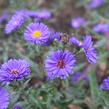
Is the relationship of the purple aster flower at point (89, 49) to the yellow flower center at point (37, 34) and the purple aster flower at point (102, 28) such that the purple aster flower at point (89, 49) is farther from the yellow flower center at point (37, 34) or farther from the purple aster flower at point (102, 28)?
the purple aster flower at point (102, 28)

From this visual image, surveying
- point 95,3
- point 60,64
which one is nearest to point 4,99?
point 60,64

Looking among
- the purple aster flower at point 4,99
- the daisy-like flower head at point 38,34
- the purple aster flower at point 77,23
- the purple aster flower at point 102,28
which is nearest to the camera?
the purple aster flower at point 4,99

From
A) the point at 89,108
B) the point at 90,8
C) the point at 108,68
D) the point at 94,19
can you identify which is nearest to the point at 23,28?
the point at 89,108

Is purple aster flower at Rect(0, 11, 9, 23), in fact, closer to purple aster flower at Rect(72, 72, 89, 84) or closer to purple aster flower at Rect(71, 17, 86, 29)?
purple aster flower at Rect(71, 17, 86, 29)

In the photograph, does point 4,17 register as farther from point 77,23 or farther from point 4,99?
point 4,99

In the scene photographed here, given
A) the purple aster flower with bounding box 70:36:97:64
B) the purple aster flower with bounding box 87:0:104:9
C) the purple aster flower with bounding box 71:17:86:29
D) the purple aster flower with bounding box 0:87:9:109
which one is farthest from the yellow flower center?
the purple aster flower with bounding box 87:0:104:9

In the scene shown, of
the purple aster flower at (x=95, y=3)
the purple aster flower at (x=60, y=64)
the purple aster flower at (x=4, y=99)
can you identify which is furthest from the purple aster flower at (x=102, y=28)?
the purple aster flower at (x=4, y=99)

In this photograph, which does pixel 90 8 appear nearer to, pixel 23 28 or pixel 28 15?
pixel 28 15
